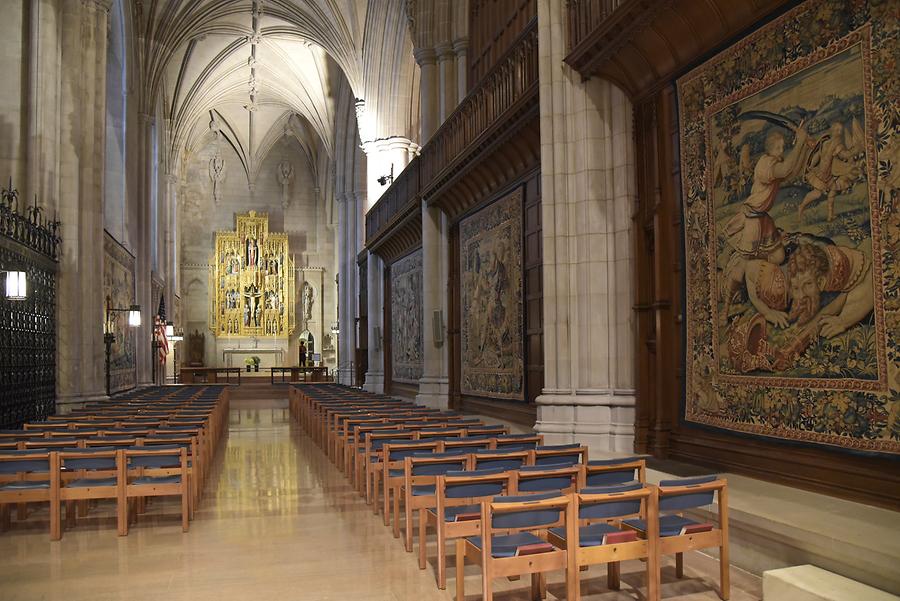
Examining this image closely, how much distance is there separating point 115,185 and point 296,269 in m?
18.3

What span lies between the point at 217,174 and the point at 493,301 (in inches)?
1129

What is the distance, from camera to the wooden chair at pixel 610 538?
12.3 ft

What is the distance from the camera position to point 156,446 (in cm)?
661

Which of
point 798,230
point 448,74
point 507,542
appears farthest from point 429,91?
point 507,542

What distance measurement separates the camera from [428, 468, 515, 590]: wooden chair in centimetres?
426

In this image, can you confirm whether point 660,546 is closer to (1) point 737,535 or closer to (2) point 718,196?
(1) point 737,535

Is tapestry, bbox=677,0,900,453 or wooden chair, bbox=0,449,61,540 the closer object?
tapestry, bbox=677,0,900,453

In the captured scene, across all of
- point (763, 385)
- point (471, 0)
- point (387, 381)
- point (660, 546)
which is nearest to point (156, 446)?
point (660, 546)

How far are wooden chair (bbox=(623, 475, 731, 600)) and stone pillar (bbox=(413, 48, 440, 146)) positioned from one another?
12.1 metres

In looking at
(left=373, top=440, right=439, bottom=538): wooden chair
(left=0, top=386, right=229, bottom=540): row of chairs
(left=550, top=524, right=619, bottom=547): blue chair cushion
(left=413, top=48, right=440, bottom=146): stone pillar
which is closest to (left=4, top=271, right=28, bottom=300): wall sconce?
(left=0, top=386, right=229, bottom=540): row of chairs

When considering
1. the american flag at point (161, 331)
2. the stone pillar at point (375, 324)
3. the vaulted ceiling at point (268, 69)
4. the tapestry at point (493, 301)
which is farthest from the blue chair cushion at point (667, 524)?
the american flag at point (161, 331)

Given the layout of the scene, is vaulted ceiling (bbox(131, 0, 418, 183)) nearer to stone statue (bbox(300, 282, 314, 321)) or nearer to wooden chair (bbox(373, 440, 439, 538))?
stone statue (bbox(300, 282, 314, 321))

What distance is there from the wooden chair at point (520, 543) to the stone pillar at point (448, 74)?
476 inches

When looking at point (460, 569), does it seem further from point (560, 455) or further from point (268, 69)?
point (268, 69)
